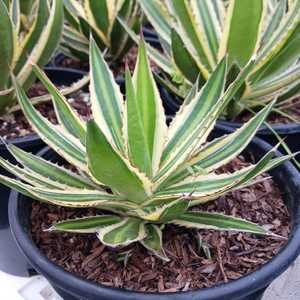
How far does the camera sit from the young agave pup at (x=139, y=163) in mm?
753

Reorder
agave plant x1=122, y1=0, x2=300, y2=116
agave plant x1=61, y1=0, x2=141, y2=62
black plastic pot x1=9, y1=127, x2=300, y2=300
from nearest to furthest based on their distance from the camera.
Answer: black plastic pot x1=9, y1=127, x2=300, y2=300 → agave plant x1=122, y1=0, x2=300, y2=116 → agave plant x1=61, y1=0, x2=141, y2=62

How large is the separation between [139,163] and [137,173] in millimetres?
52

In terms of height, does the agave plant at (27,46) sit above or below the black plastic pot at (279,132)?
above

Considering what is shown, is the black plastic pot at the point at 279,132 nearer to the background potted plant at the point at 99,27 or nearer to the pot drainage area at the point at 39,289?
the pot drainage area at the point at 39,289

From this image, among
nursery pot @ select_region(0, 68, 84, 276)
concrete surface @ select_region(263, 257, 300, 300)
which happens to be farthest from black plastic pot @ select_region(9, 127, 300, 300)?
concrete surface @ select_region(263, 257, 300, 300)

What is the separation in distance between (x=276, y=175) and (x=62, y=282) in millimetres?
457

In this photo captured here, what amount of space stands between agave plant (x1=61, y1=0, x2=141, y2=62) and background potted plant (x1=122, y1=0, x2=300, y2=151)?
0.19 metres

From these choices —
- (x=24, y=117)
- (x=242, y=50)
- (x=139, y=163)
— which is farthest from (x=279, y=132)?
(x=24, y=117)

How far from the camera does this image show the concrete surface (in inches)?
45.9

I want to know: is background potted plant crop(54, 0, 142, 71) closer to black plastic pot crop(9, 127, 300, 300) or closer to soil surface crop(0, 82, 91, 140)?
soil surface crop(0, 82, 91, 140)

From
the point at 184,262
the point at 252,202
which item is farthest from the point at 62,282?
the point at 252,202

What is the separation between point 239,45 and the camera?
3.66 feet

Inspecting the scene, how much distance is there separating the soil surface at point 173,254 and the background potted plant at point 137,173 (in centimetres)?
3

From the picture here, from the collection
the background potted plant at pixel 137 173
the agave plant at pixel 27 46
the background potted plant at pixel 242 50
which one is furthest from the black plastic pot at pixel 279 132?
the agave plant at pixel 27 46
